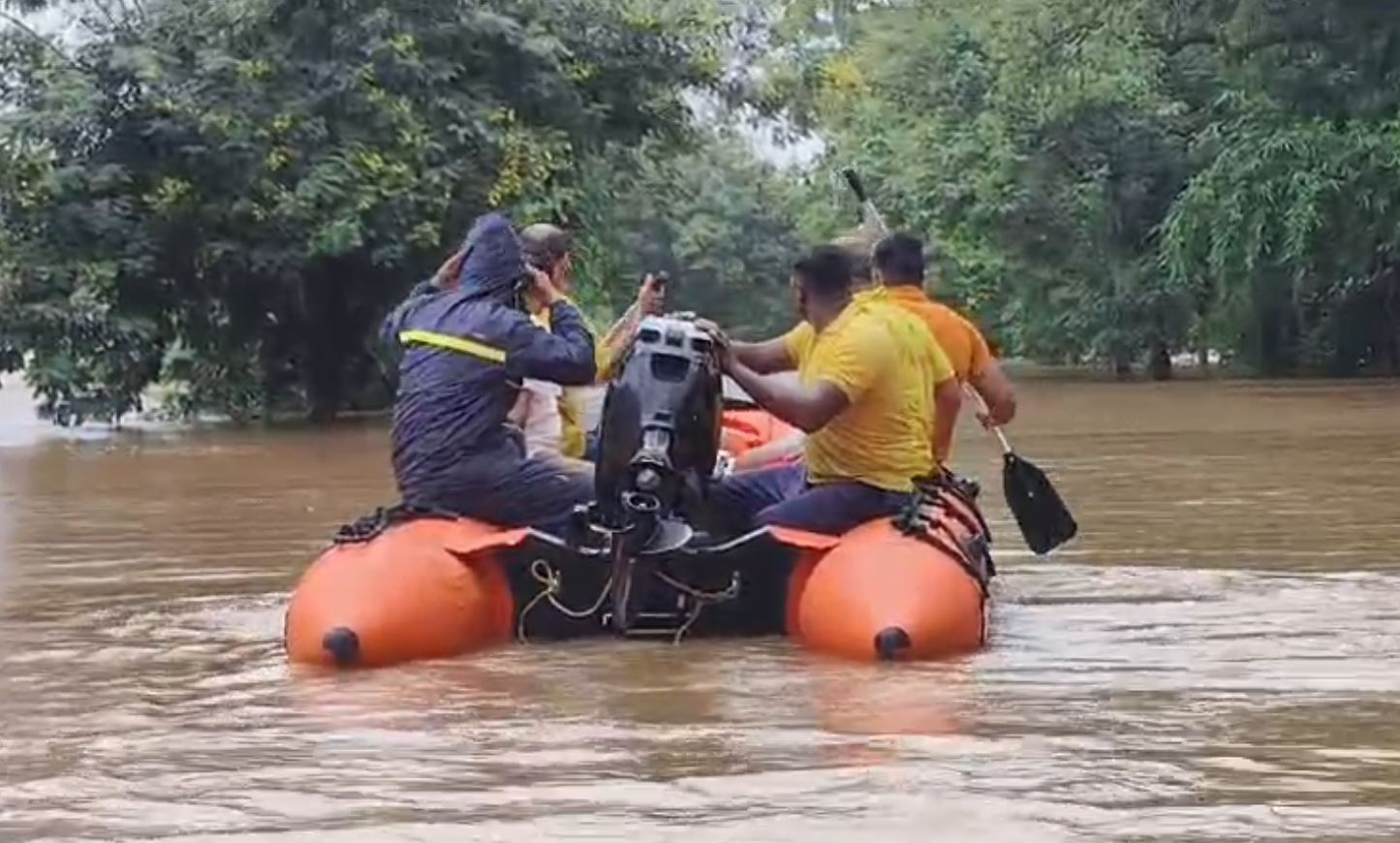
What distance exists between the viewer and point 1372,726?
22.4 feet

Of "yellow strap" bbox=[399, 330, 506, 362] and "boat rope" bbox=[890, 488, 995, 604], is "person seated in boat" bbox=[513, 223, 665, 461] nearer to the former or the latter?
"yellow strap" bbox=[399, 330, 506, 362]

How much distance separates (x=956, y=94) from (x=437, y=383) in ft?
111

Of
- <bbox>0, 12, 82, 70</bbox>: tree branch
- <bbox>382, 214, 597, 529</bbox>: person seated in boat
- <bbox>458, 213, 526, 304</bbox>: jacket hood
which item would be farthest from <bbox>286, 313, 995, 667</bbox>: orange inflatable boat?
<bbox>0, 12, 82, 70</bbox>: tree branch

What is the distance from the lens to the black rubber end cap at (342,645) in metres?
8.41

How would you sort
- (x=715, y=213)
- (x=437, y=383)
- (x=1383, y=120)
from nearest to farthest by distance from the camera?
(x=437, y=383) < (x=1383, y=120) < (x=715, y=213)

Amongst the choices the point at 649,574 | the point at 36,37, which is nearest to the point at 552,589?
the point at 649,574

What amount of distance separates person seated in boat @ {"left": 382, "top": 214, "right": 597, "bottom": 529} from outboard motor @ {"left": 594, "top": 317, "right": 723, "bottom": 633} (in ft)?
1.05

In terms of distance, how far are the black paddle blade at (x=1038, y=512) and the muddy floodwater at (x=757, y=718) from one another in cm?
19

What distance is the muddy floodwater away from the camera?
5809 millimetres

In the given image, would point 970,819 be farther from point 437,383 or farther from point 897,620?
point 437,383

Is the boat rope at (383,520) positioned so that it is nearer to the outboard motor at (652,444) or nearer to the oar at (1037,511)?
the outboard motor at (652,444)

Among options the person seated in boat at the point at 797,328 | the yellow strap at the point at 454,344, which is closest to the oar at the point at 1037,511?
the person seated in boat at the point at 797,328

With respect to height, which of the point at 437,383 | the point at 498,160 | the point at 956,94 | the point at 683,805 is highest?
the point at 956,94

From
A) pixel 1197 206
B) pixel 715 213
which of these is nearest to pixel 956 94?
pixel 1197 206
